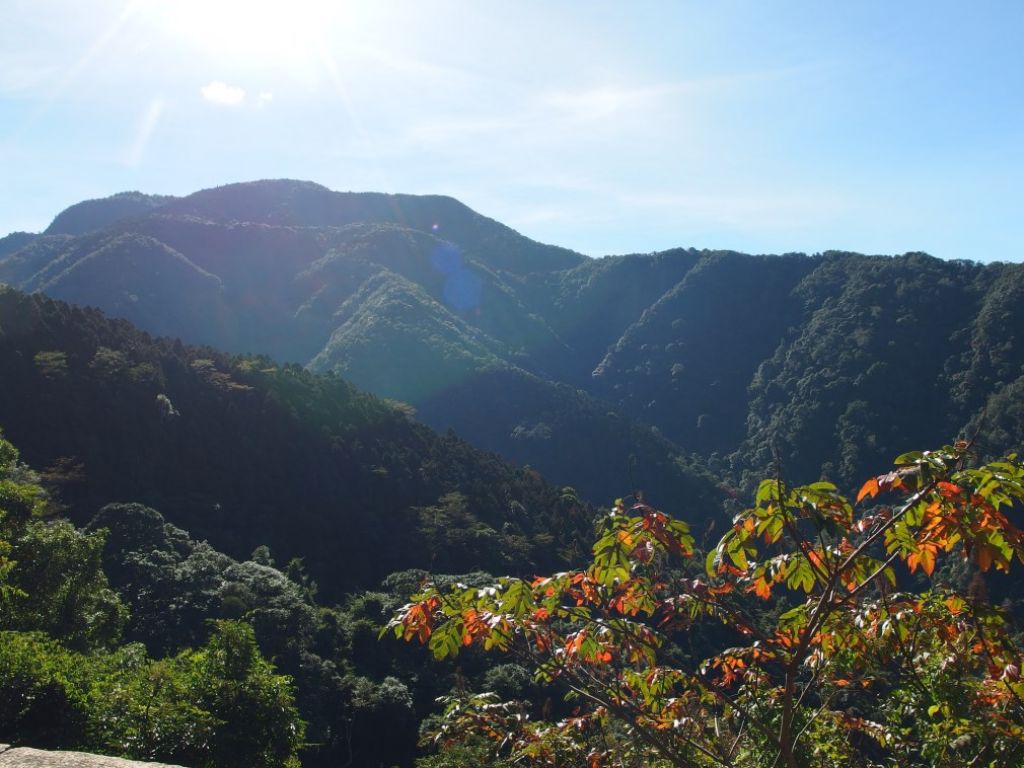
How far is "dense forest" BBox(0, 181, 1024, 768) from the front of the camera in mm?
2965

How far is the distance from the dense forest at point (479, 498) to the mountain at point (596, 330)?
48 cm

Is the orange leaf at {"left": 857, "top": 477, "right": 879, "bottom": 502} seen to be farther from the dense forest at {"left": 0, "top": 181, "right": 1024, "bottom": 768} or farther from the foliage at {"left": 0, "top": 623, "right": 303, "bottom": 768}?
the foliage at {"left": 0, "top": 623, "right": 303, "bottom": 768}

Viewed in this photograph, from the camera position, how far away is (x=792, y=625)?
9.37ft

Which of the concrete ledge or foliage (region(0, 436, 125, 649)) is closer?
the concrete ledge

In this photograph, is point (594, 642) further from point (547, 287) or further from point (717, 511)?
point (547, 287)

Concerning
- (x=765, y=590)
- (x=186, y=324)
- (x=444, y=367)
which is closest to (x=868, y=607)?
(x=765, y=590)

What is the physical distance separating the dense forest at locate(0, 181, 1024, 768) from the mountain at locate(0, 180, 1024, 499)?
48cm

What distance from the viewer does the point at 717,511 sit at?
58.2 metres

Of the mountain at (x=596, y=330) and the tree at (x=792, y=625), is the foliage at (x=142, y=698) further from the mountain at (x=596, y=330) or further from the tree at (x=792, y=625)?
the mountain at (x=596, y=330)

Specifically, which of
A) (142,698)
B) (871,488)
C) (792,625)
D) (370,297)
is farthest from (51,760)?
(370,297)

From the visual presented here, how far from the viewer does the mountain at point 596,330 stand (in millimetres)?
67500

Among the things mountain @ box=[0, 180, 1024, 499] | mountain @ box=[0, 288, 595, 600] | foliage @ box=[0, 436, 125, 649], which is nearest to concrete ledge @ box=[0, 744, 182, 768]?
foliage @ box=[0, 436, 125, 649]

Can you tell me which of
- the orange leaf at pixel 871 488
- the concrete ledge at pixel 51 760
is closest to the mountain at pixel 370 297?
the concrete ledge at pixel 51 760

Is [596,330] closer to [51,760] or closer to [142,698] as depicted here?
[142,698]
